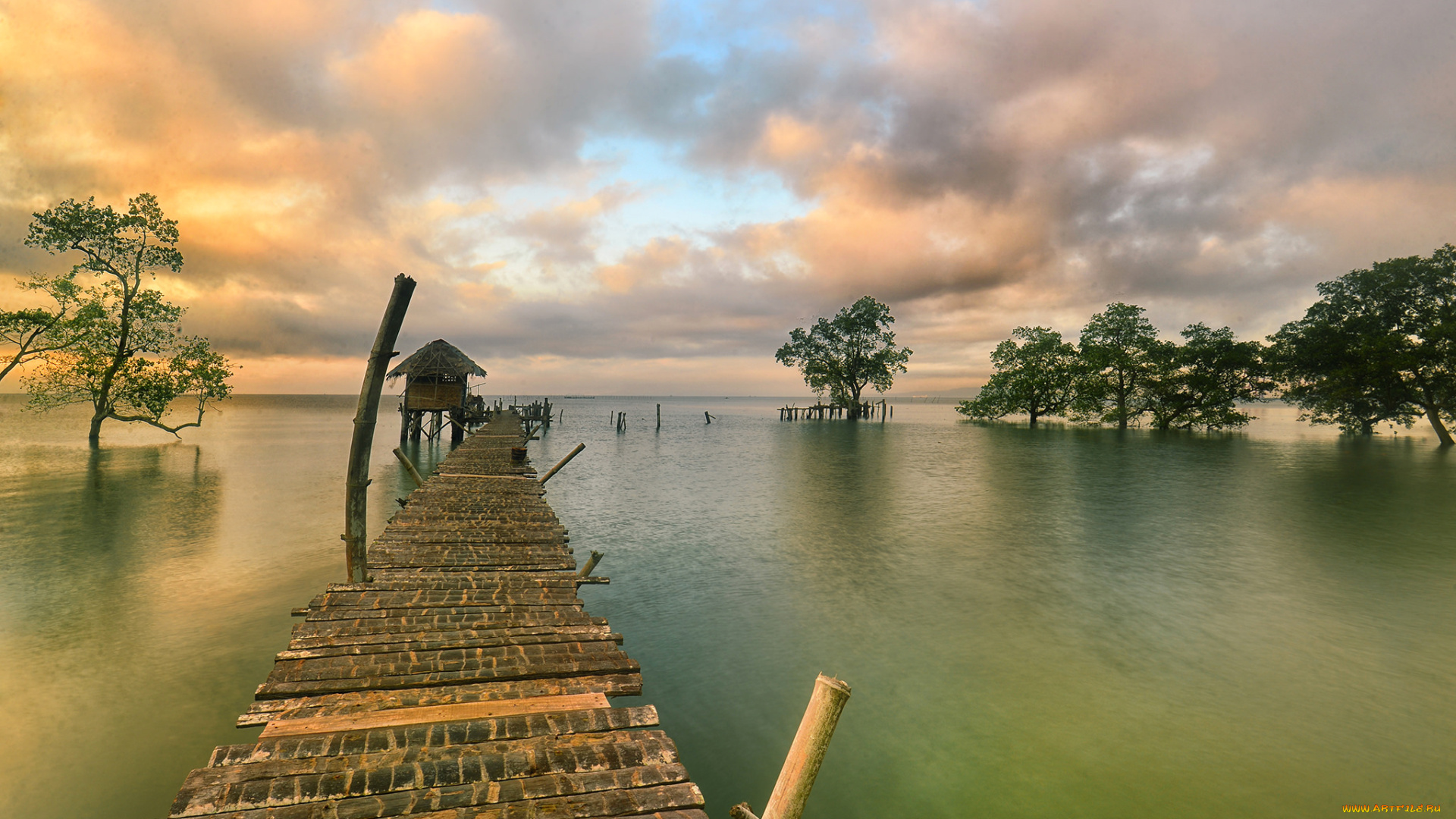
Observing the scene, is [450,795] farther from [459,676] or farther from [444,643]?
[444,643]

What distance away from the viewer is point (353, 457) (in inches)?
337

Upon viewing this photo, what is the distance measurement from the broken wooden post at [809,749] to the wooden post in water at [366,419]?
7.65m

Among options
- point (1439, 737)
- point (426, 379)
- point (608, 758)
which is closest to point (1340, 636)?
point (1439, 737)

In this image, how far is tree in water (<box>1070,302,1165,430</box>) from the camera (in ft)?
175

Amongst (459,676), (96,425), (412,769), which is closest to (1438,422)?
(459,676)

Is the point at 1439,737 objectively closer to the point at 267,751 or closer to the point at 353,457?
the point at 267,751

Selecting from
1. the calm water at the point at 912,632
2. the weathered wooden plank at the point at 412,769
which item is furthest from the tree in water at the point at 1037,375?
the weathered wooden plank at the point at 412,769

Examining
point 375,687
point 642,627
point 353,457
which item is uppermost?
point 353,457

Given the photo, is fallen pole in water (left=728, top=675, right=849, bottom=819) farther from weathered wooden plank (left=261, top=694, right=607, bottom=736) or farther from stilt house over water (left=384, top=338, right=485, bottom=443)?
stilt house over water (left=384, top=338, right=485, bottom=443)

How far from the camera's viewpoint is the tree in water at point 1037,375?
192 ft

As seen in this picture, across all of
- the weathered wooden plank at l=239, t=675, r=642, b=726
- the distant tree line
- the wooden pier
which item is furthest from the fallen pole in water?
the wooden pier

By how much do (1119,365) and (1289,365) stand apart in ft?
37.9

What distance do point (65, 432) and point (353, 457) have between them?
61.5 meters

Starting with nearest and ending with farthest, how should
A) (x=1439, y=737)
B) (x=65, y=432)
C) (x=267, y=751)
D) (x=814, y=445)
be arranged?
1. (x=267, y=751)
2. (x=1439, y=737)
3. (x=814, y=445)
4. (x=65, y=432)
